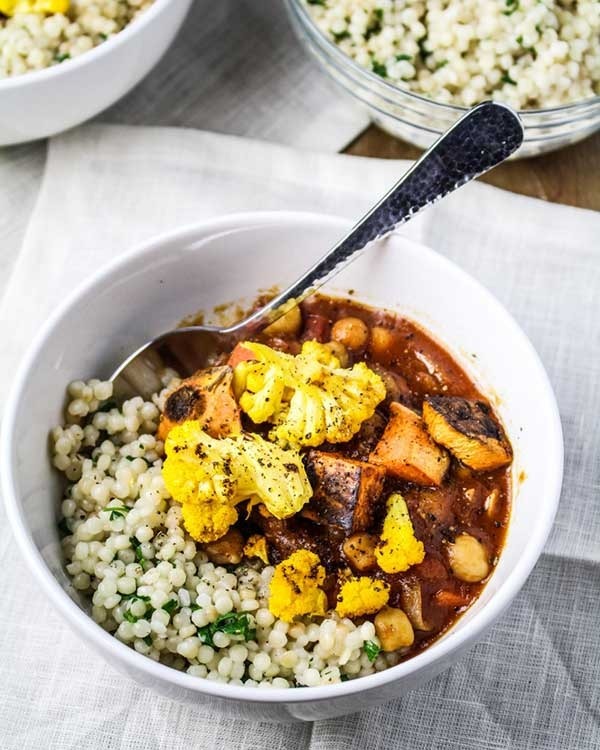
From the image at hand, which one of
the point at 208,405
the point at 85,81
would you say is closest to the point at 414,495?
the point at 208,405

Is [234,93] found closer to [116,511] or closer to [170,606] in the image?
[116,511]

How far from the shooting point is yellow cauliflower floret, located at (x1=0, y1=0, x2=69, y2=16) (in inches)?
130

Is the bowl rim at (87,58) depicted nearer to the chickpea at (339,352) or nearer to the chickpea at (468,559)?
the chickpea at (339,352)

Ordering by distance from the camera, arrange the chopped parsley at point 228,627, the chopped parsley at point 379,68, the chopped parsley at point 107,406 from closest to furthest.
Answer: the chopped parsley at point 228,627 → the chopped parsley at point 107,406 → the chopped parsley at point 379,68

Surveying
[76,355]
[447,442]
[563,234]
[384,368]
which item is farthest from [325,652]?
[563,234]

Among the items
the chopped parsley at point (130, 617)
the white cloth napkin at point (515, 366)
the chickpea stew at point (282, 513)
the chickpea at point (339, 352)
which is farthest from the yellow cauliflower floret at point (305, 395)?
the white cloth napkin at point (515, 366)

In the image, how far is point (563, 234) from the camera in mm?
3377

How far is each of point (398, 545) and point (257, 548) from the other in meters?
0.34

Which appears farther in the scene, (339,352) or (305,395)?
(339,352)

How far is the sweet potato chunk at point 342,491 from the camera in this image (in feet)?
8.04

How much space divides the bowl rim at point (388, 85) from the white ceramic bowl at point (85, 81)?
1.28 feet

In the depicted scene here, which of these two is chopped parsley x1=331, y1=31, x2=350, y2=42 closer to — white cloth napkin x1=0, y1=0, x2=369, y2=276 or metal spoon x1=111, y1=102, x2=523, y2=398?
white cloth napkin x1=0, y1=0, x2=369, y2=276

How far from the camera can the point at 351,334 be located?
281cm

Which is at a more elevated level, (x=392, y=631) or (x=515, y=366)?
(x=515, y=366)
